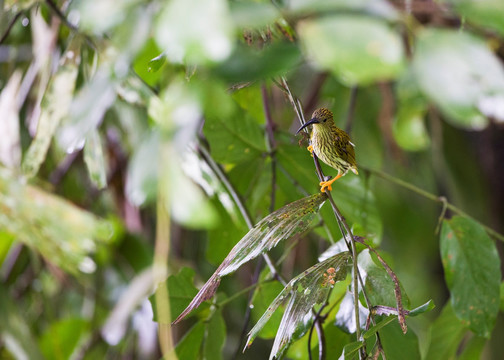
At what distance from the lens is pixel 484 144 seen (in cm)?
208

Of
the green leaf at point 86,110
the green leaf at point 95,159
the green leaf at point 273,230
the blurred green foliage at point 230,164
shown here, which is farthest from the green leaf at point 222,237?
the green leaf at point 86,110

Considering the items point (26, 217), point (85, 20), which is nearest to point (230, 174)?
point (26, 217)

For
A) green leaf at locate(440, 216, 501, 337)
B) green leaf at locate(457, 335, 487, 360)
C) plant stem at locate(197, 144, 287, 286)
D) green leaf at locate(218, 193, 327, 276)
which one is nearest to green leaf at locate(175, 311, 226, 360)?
plant stem at locate(197, 144, 287, 286)

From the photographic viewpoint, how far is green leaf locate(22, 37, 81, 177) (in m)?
0.91

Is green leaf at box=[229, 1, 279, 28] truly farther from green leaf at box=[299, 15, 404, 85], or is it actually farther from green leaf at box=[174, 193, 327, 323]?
green leaf at box=[174, 193, 327, 323]

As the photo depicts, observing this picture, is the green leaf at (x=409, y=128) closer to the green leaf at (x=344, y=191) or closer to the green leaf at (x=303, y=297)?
the green leaf at (x=344, y=191)

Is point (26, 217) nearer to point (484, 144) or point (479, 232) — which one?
point (479, 232)

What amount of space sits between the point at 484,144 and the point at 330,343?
149 centimetres

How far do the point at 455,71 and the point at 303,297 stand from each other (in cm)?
39

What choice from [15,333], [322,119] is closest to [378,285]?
[322,119]

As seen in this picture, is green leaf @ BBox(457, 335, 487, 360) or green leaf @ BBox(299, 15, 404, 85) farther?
green leaf @ BBox(457, 335, 487, 360)

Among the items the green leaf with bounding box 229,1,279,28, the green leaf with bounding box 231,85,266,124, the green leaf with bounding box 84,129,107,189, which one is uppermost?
the green leaf with bounding box 229,1,279,28

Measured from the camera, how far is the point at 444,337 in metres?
1.03

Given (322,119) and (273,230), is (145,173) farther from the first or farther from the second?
(322,119)
